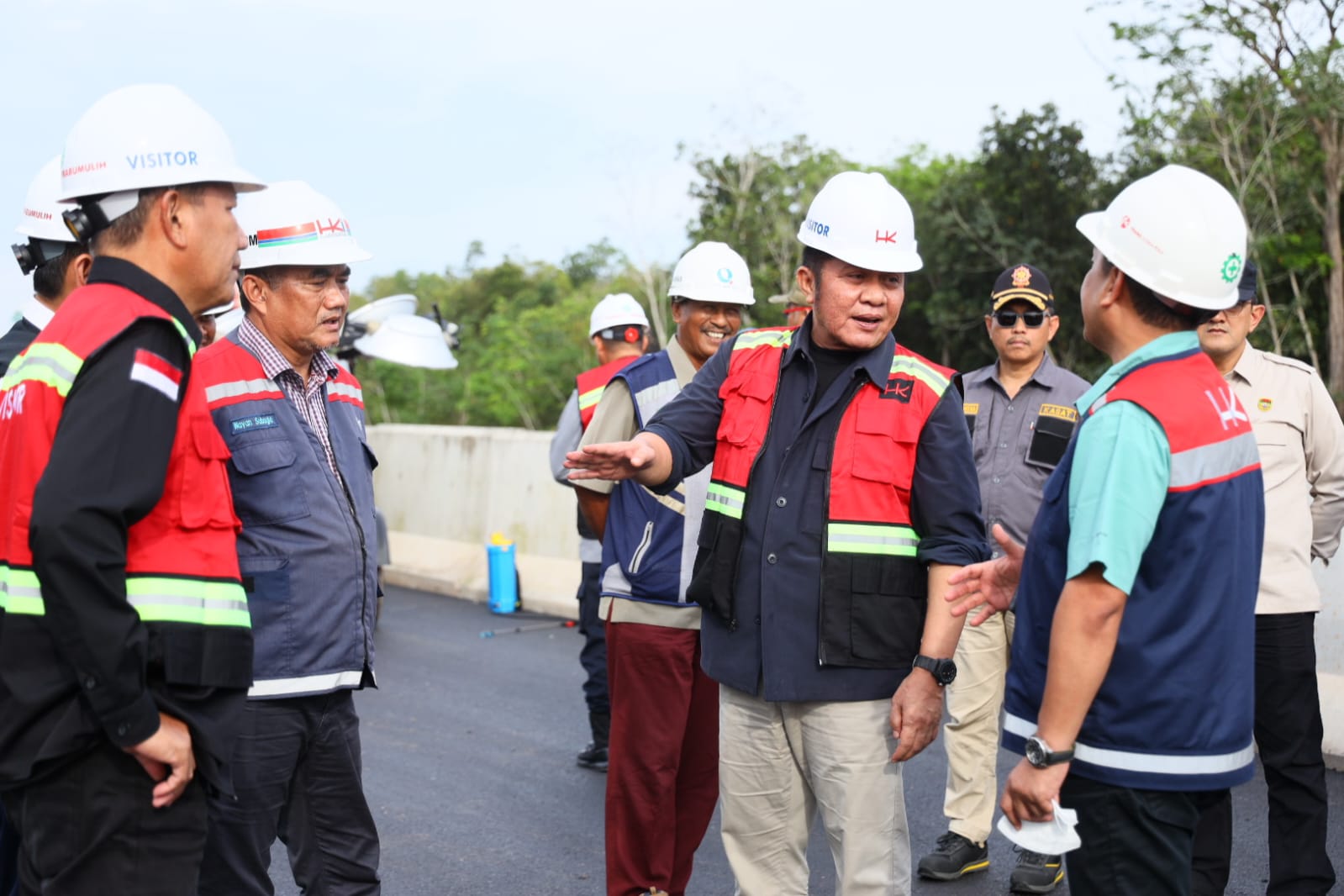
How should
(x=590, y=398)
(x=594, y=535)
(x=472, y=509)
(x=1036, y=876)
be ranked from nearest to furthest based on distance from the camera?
(x=1036, y=876)
(x=590, y=398)
(x=594, y=535)
(x=472, y=509)

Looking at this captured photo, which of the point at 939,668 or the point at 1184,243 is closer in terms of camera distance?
the point at 1184,243

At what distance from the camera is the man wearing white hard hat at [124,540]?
238 cm

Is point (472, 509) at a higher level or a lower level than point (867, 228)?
lower

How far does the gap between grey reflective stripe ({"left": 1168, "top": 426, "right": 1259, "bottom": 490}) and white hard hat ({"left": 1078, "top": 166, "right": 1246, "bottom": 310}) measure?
12.5 inches

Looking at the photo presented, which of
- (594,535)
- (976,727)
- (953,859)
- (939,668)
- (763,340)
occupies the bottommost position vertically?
(953,859)

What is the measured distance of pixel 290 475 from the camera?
11.8ft

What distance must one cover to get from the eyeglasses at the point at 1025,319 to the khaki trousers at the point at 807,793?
2741 millimetres

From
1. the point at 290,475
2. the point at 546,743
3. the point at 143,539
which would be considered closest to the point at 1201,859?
the point at 290,475

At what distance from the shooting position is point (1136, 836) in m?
2.81

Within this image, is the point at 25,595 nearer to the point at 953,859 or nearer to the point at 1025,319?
the point at 953,859

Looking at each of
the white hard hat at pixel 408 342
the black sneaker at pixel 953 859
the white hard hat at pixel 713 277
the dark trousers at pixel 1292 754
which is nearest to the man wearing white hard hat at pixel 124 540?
the white hard hat at pixel 713 277

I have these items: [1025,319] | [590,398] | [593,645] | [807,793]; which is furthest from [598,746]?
[807,793]

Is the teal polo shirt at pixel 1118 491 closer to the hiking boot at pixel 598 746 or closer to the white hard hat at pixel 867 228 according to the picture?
the white hard hat at pixel 867 228

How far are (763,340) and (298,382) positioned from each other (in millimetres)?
1411
